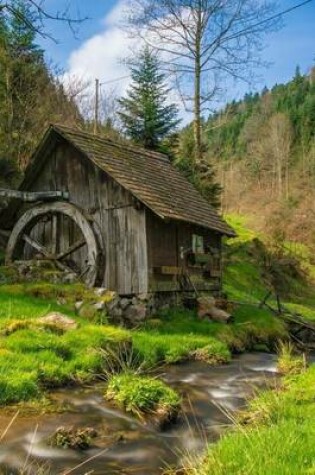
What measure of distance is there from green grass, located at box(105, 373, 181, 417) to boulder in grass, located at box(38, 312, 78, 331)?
2332 mm

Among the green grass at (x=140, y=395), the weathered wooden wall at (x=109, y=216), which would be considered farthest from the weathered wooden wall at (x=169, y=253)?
the green grass at (x=140, y=395)

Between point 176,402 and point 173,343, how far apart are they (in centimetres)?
409

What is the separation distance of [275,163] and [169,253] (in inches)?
2023

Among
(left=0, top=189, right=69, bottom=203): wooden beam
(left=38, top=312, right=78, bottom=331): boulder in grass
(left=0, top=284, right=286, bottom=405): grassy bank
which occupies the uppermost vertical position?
(left=0, top=189, right=69, bottom=203): wooden beam

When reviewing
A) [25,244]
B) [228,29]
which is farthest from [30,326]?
[228,29]

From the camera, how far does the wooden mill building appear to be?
1452 centimetres

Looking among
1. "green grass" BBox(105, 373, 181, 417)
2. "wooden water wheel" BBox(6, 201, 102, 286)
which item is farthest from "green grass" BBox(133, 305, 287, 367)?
"wooden water wheel" BBox(6, 201, 102, 286)

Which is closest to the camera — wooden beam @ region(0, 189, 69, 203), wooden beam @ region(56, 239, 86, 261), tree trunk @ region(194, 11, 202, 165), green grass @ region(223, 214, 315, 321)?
wooden beam @ region(56, 239, 86, 261)

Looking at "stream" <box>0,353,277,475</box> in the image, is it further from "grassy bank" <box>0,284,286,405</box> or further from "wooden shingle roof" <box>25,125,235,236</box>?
"wooden shingle roof" <box>25,125,235,236</box>

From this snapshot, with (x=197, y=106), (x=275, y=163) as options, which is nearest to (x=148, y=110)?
(x=197, y=106)

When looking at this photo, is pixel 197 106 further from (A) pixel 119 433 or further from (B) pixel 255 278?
(A) pixel 119 433

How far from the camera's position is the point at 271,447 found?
15.8ft

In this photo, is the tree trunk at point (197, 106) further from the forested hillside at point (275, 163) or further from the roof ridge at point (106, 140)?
the forested hillside at point (275, 163)

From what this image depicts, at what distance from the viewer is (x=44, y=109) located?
24641mm
